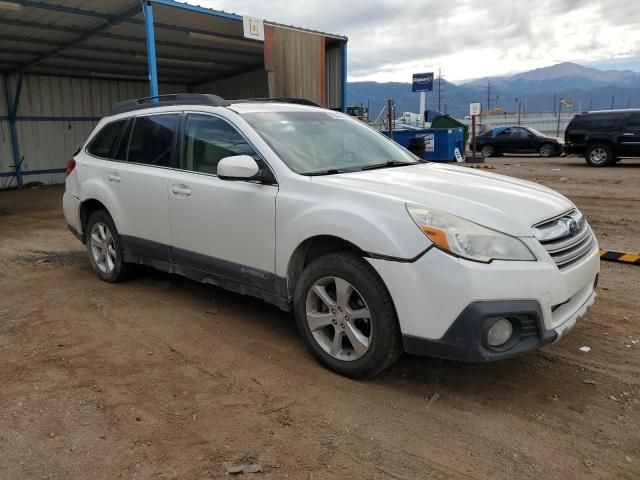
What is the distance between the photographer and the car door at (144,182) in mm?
4535

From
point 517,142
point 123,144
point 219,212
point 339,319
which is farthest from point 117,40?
point 517,142

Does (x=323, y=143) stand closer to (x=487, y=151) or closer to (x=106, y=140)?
(x=106, y=140)

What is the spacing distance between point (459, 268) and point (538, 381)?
3.72 ft

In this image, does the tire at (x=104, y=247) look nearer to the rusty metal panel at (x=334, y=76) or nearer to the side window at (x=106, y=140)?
the side window at (x=106, y=140)

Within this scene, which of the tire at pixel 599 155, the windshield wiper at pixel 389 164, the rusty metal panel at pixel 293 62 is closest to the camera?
the windshield wiper at pixel 389 164

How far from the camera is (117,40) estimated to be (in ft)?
43.3

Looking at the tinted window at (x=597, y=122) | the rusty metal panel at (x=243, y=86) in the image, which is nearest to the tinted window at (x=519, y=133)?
the tinted window at (x=597, y=122)

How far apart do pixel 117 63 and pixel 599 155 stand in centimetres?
1533

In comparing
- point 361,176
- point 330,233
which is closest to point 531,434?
point 330,233

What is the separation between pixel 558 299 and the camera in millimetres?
2953

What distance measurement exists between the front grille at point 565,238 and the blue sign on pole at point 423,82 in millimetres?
27688

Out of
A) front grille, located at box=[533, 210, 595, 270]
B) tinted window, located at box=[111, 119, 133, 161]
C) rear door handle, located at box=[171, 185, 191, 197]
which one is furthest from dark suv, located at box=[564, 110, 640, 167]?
rear door handle, located at box=[171, 185, 191, 197]

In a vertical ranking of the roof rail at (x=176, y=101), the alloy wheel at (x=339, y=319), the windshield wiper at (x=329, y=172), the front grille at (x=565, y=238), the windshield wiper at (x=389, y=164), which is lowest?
the alloy wheel at (x=339, y=319)

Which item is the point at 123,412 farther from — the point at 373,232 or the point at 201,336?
A: the point at 373,232
